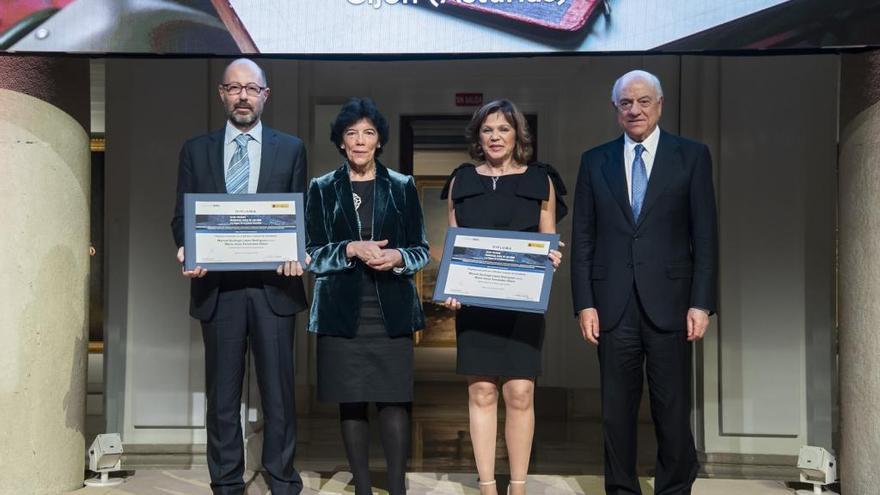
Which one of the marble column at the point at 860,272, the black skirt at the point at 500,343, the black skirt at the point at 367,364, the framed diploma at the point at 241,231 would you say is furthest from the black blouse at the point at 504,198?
the marble column at the point at 860,272

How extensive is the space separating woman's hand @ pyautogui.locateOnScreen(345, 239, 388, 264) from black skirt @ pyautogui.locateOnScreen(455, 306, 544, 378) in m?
0.51

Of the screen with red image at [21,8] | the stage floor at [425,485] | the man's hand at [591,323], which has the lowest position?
the stage floor at [425,485]

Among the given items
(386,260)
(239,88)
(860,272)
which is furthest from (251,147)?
(860,272)

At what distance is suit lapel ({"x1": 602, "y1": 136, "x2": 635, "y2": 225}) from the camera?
3758 millimetres

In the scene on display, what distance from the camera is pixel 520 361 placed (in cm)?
392

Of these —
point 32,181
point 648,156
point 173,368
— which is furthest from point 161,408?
point 648,156

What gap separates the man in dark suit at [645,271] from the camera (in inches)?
146

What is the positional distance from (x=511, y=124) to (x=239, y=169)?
3.91 ft

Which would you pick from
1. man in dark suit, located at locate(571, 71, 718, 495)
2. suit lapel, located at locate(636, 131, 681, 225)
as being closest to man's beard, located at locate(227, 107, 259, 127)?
man in dark suit, located at locate(571, 71, 718, 495)

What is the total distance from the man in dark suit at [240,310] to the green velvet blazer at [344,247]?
15 centimetres

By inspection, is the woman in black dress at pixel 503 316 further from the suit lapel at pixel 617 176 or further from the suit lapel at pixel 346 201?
the suit lapel at pixel 346 201

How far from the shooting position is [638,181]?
3791 millimetres

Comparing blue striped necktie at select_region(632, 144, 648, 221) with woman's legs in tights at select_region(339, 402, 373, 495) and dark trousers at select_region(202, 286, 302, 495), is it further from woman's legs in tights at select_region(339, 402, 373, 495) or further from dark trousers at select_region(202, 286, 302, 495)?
dark trousers at select_region(202, 286, 302, 495)

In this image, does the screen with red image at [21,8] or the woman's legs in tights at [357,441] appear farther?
the screen with red image at [21,8]
